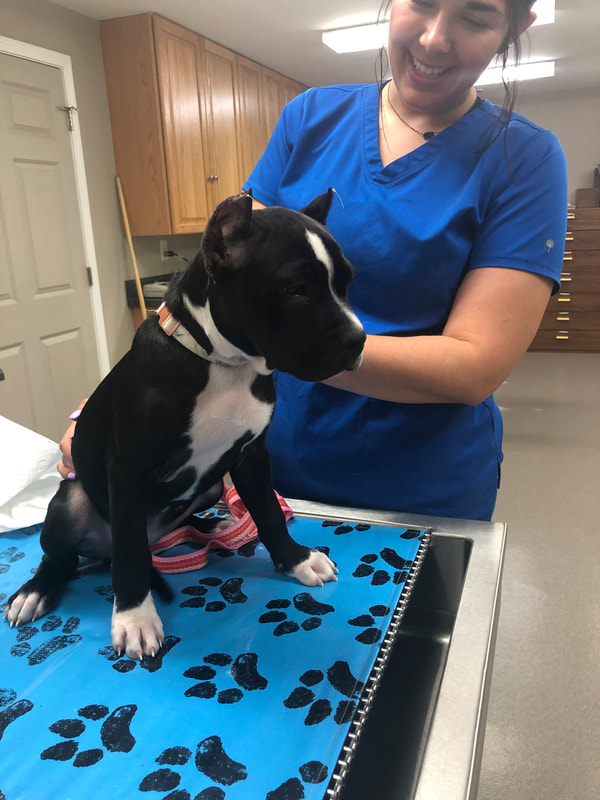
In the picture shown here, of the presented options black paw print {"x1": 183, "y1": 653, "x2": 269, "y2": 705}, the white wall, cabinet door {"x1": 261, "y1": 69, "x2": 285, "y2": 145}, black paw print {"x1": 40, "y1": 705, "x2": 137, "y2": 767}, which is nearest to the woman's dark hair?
black paw print {"x1": 183, "y1": 653, "x2": 269, "y2": 705}

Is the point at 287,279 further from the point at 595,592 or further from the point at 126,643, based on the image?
the point at 595,592

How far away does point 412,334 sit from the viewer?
103cm

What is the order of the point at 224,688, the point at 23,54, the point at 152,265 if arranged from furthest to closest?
the point at 152,265, the point at 23,54, the point at 224,688

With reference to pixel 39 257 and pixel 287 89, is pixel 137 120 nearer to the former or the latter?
pixel 39 257

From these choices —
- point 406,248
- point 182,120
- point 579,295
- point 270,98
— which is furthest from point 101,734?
point 579,295

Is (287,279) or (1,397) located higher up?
(287,279)

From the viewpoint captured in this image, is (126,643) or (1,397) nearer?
(126,643)

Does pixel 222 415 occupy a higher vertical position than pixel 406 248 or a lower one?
lower

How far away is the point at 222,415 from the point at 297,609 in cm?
28

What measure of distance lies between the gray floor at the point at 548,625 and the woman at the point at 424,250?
1085mm

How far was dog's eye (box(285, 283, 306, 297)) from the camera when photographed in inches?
25.4

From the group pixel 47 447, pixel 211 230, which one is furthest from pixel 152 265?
pixel 211 230

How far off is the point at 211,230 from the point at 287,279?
9cm

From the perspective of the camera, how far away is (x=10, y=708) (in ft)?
2.10
